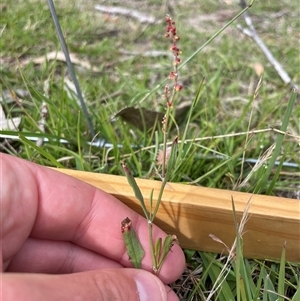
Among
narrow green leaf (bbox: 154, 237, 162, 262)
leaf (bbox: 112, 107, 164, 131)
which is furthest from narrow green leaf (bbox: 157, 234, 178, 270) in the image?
leaf (bbox: 112, 107, 164, 131)

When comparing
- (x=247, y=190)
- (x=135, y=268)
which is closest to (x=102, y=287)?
(x=135, y=268)

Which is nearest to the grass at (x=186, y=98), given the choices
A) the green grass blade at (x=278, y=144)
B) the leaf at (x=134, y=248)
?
the green grass blade at (x=278, y=144)

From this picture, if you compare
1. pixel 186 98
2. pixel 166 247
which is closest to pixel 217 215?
pixel 166 247

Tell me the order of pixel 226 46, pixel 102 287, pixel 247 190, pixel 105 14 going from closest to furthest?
pixel 102 287, pixel 247 190, pixel 226 46, pixel 105 14

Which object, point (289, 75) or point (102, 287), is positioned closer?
point (102, 287)

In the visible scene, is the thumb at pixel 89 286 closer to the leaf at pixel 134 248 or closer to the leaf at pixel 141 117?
the leaf at pixel 134 248

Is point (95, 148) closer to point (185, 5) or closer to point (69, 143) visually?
point (69, 143)
